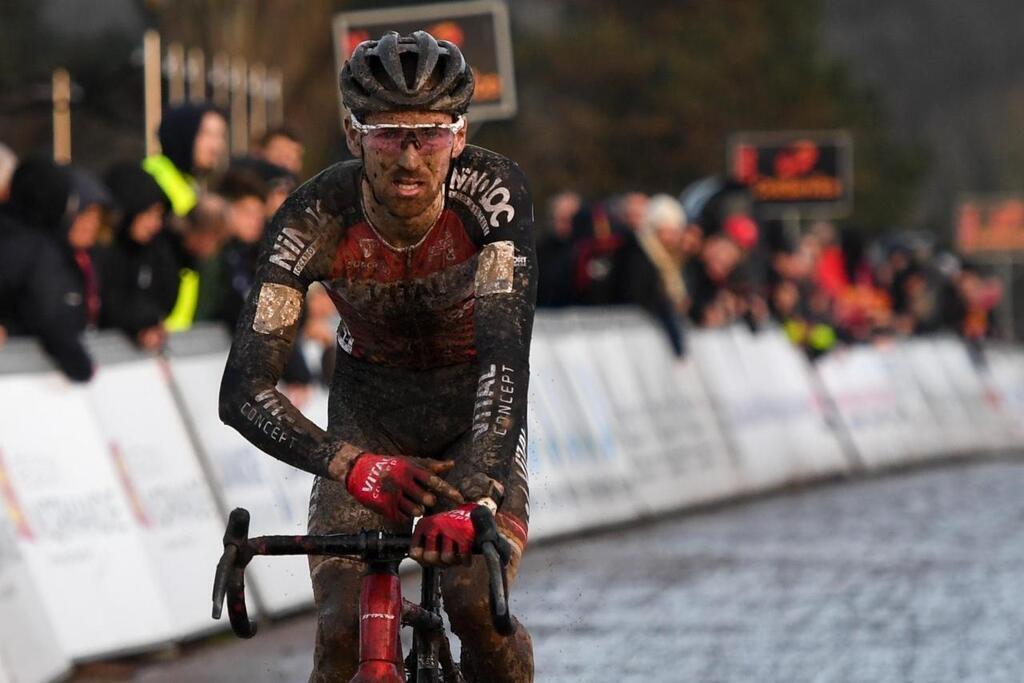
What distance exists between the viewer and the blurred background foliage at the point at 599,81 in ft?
122

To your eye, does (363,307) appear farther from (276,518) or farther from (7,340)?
(276,518)

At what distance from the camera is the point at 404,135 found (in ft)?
19.7

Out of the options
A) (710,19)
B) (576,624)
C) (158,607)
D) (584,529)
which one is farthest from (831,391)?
(710,19)

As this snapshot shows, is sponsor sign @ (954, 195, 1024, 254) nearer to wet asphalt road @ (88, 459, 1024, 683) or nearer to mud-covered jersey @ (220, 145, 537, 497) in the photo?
wet asphalt road @ (88, 459, 1024, 683)

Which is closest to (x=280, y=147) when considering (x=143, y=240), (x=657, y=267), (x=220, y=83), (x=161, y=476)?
(x=143, y=240)

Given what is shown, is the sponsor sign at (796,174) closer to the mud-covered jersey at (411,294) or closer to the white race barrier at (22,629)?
the white race barrier at (22,629)

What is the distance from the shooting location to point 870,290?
28.2 m

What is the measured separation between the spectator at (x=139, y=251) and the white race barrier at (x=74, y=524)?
1200 millimetres

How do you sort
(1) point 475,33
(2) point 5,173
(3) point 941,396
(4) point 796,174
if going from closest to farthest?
(2) point 5,173 < (1) point 475,33 < (3) point 941,396 < (4) point 796,174

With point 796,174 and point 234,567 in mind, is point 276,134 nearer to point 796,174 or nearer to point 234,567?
point 234,567

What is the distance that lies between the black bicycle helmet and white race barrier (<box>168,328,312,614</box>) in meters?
5.42

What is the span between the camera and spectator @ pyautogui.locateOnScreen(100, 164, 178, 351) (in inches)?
460

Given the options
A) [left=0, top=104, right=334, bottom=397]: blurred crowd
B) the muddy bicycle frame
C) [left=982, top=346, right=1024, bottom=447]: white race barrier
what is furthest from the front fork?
[left=982, top=346, right=1024, bottom=447]: white race barrier

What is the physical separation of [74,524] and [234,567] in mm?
4784
